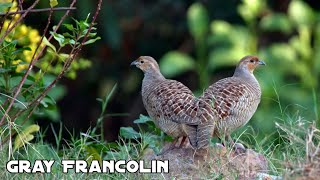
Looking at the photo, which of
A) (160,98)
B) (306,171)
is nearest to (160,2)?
(160,98)

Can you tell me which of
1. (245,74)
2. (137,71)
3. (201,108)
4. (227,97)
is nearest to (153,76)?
(245,74)

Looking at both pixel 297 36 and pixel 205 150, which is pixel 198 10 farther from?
pixel 205 150

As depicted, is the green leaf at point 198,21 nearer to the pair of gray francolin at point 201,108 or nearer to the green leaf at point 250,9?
the green leaf at point 250,9

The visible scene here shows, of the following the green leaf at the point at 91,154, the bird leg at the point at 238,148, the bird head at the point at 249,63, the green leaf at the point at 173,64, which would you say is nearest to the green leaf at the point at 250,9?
the green leaf at the point at 173,64

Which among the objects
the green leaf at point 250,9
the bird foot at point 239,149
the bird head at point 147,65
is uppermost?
the green leaf at point 250,9

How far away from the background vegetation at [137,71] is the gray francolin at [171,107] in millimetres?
183

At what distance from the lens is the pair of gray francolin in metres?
7.10

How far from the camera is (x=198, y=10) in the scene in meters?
11.4

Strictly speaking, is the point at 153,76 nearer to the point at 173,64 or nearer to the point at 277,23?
the point at 173,64

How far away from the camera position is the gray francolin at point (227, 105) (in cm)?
708

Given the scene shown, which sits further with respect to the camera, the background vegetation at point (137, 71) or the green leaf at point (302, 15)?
the green leaf at point (302, 15)

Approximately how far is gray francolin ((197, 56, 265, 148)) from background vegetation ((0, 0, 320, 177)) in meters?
0.16

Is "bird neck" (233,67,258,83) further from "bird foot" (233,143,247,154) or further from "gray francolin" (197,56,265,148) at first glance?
"bird foot" (233,143,247,154)

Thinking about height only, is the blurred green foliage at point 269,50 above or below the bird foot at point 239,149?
above
